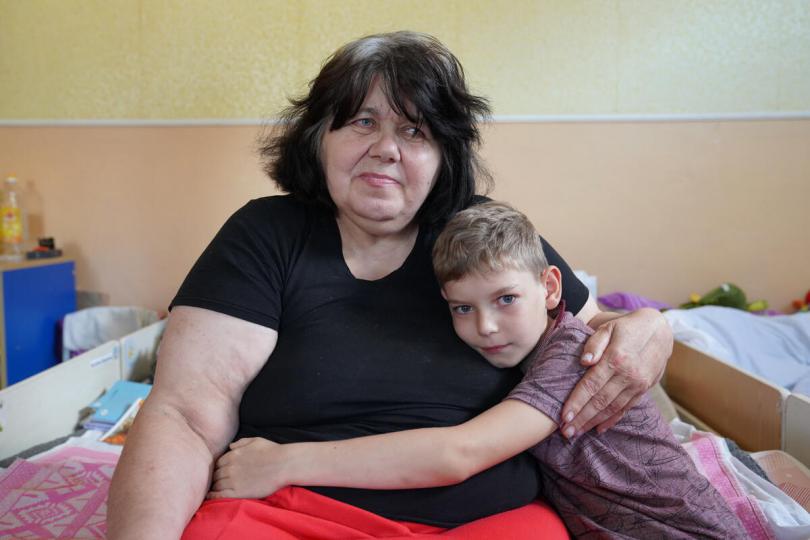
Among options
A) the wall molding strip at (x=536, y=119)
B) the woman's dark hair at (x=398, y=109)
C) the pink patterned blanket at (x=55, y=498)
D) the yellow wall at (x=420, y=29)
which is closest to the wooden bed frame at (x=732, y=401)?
the woman's dark hair at (x=398, y=109)

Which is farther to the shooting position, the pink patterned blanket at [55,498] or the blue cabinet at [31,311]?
the blue cabinet at [31,311]

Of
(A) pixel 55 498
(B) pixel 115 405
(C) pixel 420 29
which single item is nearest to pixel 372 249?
(A) pixel 55 498

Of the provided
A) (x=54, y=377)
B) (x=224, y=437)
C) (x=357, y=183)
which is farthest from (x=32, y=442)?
(x=357, y=183)

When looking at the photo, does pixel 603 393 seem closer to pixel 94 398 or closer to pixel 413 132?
A: pixel 413 132

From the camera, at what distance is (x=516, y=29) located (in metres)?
2.65

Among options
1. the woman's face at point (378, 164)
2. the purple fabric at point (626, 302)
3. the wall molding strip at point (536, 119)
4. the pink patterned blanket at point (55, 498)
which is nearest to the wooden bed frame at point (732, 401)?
the purple fabric at point (626, 302)

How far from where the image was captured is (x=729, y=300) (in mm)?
2500

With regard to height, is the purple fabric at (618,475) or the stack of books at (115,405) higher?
the purple fabric at (618,475)

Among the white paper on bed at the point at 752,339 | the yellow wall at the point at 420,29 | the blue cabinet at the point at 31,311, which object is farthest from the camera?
the yellow wall at the point at 420,29

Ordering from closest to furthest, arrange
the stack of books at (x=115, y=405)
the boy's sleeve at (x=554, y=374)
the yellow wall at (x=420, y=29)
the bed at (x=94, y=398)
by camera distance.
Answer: the boy's sleeve at (x=554, y=374) < the bed at (x=94, y=398) < the stack of books at (x=115, y=405) < the yellow wall at (x=420, y=29)

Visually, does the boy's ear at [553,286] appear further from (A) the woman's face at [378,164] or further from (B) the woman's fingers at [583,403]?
(A) the woman's face at [378,164]

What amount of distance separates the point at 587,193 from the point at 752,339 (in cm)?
99

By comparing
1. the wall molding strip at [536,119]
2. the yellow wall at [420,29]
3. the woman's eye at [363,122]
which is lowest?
the woman's eye at [363,122]

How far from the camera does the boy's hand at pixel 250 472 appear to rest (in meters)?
0.89
